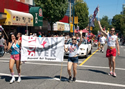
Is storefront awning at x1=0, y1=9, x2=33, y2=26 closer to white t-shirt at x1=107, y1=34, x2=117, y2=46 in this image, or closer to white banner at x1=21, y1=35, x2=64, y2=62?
white banner at x1=21, y1=35, x2=64, y2=62

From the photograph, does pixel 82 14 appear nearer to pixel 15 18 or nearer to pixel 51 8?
pixel 51 8

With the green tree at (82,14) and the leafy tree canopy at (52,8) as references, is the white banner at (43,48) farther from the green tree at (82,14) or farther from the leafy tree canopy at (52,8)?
the green tree at (82,14)

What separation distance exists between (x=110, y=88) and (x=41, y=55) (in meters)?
2.93

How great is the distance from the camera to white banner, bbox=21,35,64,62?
25.2 ft

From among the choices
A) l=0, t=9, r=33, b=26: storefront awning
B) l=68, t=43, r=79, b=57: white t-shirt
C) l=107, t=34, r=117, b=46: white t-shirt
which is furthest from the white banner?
l=0, t=9, r=33, b=26: storefront awning

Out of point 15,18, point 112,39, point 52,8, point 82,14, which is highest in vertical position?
point 82,14

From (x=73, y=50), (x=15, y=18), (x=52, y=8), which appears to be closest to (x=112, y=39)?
(x=73, y=50)

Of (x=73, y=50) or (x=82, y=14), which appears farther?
(x=82, y=14)

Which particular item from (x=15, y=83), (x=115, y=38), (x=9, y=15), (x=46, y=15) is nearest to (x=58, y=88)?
(x=15, y=83)

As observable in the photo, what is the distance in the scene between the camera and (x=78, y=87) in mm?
6531

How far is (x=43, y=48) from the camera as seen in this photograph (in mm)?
7770

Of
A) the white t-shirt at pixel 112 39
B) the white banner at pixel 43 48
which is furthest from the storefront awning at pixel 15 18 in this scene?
the white t-shirt at pixel 112 39

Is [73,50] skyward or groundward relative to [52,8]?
groundward

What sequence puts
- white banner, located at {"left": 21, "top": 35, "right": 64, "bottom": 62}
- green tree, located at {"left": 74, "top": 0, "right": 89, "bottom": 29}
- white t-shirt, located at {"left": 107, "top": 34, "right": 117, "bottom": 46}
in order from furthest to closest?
green tree, located at {"left": 74, "top": 0, "right": 89, "bottom": 29}, white t-shirt, located at {"left": 107, "top": 34, "right": 117, "bottom": 46}, white banner, located at {"left": 21, "top": 35, "right": 64, "bottom": 62}
